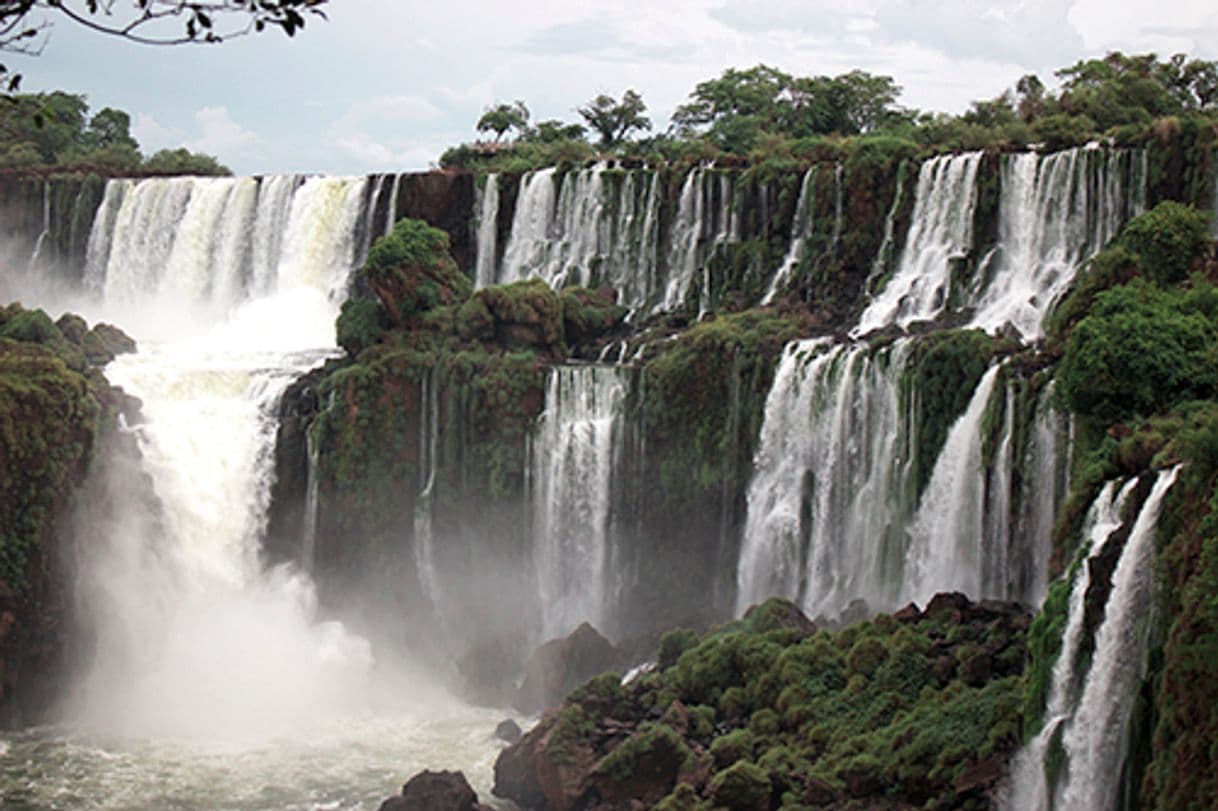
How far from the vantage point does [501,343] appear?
31938mm

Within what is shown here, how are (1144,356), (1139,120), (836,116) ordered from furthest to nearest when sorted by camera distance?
(836,116)
(1139,120)
(1144,356)

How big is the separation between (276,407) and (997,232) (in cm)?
1416

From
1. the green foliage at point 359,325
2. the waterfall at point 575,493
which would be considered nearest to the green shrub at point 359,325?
the green foliage at point 359,325

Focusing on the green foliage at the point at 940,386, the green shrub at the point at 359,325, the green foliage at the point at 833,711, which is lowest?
the green foliage at the point at 833,711

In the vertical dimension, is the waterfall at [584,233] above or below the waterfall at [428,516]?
above

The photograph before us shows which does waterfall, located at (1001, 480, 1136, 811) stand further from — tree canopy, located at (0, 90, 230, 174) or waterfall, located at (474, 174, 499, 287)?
tree canopy, located at (0, 90, 230, 174)

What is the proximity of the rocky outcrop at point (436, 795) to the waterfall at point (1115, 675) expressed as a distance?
792 cm

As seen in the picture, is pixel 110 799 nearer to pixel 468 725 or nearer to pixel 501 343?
pixel 468 725

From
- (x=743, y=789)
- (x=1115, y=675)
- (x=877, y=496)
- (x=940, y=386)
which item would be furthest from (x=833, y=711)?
(x=940, y=386)

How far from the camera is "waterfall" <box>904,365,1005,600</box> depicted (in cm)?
2406

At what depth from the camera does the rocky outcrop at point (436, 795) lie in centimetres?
2048

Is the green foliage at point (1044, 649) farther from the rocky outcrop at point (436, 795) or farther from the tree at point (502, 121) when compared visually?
the tree at point (502, 121)

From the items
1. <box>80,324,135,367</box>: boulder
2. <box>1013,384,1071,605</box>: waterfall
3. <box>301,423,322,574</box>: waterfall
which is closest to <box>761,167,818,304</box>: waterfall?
<box>301,423,322,574</box>: waterfall

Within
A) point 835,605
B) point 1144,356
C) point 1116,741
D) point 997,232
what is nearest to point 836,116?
point 997,232
